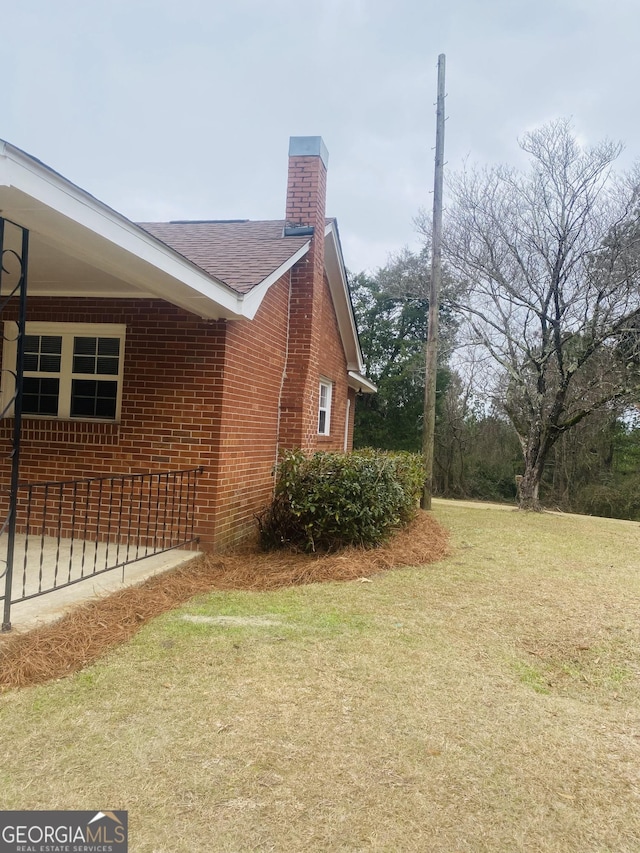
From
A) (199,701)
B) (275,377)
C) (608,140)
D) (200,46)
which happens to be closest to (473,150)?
(608,140)

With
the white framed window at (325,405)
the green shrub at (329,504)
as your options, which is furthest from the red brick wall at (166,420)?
the white framed window at (325,405)

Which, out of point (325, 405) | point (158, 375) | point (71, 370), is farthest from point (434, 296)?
point (71, 370)

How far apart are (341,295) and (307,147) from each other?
9.78ft

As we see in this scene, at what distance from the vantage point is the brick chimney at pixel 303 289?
8.70 metres

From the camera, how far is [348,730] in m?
2.88

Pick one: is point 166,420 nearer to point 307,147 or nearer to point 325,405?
point 307,147

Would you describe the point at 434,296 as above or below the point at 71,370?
above

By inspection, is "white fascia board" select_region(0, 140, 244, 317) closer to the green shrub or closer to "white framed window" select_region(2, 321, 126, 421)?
"white framed window" select_region(2, 321, 126, 421)

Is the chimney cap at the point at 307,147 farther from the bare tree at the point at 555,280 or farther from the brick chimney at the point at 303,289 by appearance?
the bare tree at the point at 555,280

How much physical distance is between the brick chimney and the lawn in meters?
3.98

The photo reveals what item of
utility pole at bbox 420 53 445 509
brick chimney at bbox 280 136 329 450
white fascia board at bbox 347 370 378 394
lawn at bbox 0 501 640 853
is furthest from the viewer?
white fascia board at bbox 347 370 378 394

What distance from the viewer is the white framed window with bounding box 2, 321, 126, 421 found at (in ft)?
22.4

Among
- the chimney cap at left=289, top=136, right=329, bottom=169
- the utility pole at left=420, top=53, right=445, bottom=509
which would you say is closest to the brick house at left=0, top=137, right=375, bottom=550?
the chimney cap at left=289, top=136, right=329, bottom=169

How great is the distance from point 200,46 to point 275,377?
546 inches
